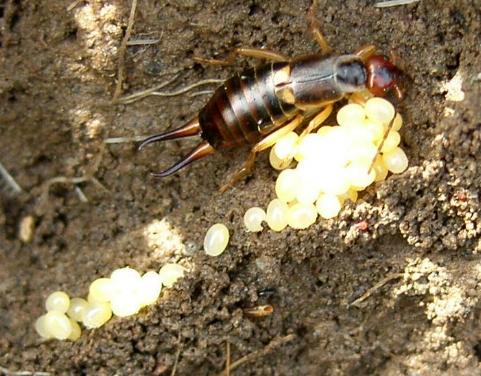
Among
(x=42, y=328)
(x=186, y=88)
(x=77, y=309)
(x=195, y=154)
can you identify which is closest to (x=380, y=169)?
(x=195, y=154)

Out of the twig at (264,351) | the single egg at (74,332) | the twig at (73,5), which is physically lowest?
the twig at (264,351)

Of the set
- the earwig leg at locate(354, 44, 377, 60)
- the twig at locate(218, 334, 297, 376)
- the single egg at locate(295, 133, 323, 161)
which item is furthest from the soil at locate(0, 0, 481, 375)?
the single egg at locate(295, 133, 323, 161)

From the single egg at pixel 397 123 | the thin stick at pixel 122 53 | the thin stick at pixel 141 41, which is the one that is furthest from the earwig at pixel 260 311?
the thin stick at pixel 141 41

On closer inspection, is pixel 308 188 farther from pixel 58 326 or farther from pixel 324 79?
pixel 58 326

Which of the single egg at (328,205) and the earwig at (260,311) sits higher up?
the single egg at (328,205)

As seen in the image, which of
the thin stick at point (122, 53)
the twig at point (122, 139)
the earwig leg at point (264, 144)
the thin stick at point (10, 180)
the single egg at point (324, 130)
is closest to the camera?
the single egg at point (324, 130)

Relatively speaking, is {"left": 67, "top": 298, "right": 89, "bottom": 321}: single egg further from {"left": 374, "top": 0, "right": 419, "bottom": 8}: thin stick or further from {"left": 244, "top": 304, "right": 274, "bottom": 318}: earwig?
{"left": 374, "top": 0, "right": 419, "bottom": 8}: thin stick

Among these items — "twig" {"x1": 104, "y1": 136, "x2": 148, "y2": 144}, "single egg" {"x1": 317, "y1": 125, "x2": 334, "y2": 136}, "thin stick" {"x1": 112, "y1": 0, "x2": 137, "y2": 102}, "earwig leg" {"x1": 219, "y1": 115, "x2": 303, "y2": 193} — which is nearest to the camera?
"single egg" {"x1": 317, "y1": 125, "x2": 334, "y2": 136}

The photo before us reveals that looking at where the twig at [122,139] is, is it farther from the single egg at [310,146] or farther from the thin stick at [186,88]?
the single egg at [310,146]
